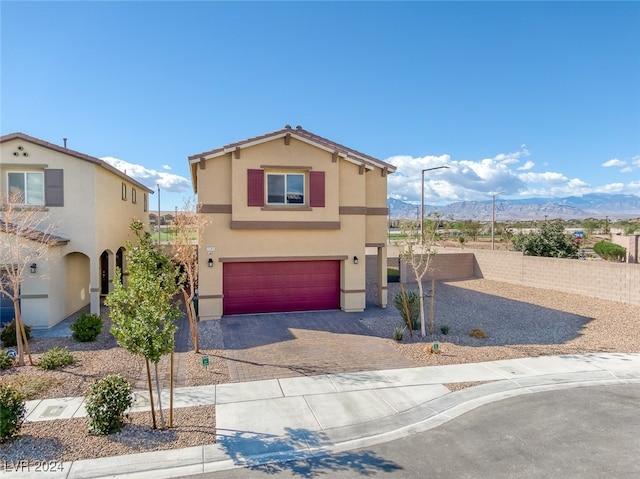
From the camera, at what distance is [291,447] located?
6.67 metres

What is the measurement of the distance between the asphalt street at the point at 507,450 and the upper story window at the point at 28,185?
13.3 m

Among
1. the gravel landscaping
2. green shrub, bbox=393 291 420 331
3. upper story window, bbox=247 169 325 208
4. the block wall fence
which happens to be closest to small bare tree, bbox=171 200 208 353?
the gravel landscaping

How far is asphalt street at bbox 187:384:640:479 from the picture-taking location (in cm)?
601

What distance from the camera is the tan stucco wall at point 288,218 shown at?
1520 cm

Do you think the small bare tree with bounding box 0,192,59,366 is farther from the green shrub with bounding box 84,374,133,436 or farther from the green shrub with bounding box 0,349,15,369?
the green shrub with bounding box 84,374,133,436

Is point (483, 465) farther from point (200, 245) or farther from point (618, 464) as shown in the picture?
point (200, 245)

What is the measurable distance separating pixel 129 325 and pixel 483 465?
19.8 ft

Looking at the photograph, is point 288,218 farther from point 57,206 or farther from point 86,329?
point 57,206

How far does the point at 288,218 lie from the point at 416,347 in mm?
6899

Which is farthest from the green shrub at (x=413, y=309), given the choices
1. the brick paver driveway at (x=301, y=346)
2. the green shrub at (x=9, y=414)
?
the green shrub at (x=9, y=414)

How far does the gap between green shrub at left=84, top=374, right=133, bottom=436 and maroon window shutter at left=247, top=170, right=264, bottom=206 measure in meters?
9.22

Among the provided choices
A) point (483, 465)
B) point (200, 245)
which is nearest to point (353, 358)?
point (483, 465)

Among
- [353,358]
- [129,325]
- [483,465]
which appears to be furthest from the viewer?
[353,358]

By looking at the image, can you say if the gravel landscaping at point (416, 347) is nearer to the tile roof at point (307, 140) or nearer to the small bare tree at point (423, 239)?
the small bare tree at point (423, 239)
